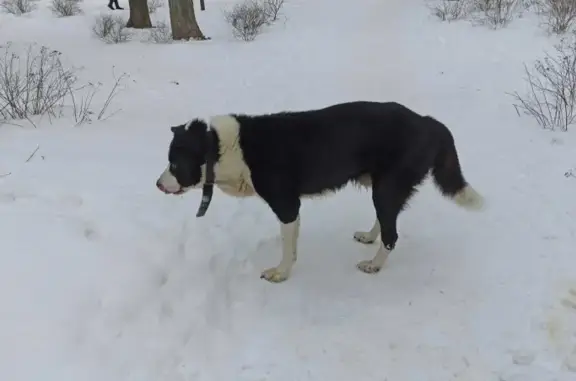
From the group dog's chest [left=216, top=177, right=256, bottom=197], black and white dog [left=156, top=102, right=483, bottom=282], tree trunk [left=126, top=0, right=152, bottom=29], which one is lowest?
tree trunk [left=126, top=0, right=152, bottom=29]

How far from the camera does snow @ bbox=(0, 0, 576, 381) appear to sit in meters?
2.94

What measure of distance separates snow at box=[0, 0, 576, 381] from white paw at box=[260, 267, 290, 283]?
62 mm

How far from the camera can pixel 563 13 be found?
1047 centimetres

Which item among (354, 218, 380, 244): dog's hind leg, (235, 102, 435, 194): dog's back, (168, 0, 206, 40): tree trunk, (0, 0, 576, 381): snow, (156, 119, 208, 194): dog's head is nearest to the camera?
(0, 0, 576, 381): snow

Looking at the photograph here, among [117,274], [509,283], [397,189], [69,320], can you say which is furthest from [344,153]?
[69,320]

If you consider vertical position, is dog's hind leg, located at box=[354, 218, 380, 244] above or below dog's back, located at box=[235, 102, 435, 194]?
below

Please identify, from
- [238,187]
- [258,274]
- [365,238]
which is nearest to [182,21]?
[365,238]

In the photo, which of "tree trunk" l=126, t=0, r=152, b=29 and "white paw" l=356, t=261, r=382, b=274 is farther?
"tree trunk" l=126, t=0, r=152, b=29

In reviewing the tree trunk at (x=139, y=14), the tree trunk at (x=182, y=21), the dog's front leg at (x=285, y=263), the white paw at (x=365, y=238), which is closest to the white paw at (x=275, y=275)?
the dog's front leg at (x=285, y=263)

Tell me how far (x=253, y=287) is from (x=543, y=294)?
1.77 metres

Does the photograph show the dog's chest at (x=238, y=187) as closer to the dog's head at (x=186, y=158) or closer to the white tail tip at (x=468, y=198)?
Result: the dog's head at (x=186, y=158)

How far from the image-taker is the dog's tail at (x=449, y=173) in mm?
3715

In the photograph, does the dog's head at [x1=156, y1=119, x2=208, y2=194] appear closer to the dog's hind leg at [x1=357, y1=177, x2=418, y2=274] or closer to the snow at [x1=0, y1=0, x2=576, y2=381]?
the snow at [x1=0, y1=0, x2=576, y2=381]

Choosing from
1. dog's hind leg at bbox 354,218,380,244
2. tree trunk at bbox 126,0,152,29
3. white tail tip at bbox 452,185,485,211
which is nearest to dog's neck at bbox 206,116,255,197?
dog's hind leg at bbox 354,218,380,244
